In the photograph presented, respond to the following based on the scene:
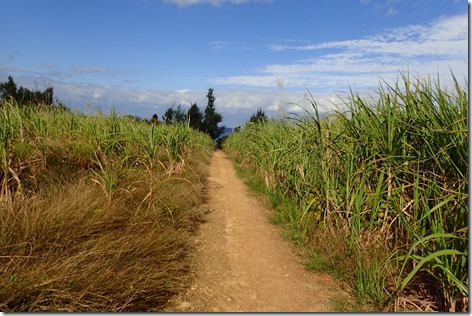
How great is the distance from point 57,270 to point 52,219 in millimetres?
621

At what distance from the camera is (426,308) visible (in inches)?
85.7

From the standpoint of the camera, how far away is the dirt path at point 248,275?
242 cm

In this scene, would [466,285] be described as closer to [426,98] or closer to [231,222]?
[426,98]

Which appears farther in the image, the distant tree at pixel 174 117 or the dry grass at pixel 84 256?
the distant tree at pixel 174 117

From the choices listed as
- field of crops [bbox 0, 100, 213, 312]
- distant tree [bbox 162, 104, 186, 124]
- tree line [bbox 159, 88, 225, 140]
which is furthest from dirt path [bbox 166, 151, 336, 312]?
tree line [bbox 159, 88, 225, 140]

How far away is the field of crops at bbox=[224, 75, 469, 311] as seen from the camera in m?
2.14

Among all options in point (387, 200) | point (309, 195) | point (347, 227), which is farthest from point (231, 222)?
point (387, 200)

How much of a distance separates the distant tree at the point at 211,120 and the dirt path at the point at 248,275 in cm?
2123

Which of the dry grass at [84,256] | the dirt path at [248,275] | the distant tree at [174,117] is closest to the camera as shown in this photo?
the dry grass at [84,256]

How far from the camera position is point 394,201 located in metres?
2.81

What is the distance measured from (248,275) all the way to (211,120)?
919 inches

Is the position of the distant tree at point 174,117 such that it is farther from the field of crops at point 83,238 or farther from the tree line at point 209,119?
the tree line at point 209,119

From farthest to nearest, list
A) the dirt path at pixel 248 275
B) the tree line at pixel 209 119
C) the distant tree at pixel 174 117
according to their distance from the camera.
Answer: the tree line at pixel 209 119 → the distant tree at pixel 174 117 → the dirt path at pixel 248 275

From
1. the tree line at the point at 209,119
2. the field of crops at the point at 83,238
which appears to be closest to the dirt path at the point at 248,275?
the field of crops at the point at 83,238
